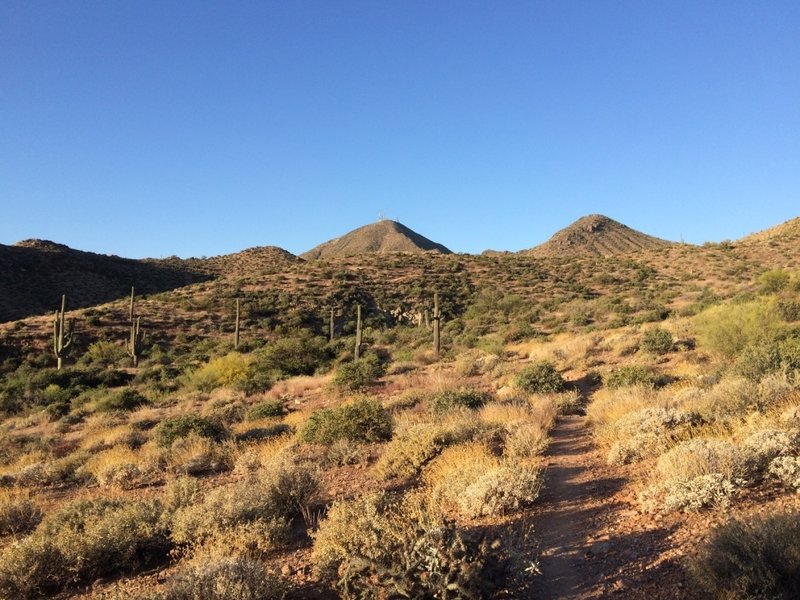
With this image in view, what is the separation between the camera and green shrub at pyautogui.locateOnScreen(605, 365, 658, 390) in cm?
1245

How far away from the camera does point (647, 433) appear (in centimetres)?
780

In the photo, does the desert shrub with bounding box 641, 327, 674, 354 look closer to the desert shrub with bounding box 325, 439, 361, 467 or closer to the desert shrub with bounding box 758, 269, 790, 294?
the desert shrub with bounding box 758, 269, 790, 294

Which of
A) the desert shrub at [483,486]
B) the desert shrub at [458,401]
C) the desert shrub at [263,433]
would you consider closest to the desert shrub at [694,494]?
the desert shrub at [483,486]

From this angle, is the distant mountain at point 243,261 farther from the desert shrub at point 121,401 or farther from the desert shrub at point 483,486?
the desert shrub at point 483,486

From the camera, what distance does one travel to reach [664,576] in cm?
438

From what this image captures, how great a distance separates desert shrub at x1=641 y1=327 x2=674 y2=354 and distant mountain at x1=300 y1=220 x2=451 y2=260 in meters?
84.2

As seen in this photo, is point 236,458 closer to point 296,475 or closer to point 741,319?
point 296,475

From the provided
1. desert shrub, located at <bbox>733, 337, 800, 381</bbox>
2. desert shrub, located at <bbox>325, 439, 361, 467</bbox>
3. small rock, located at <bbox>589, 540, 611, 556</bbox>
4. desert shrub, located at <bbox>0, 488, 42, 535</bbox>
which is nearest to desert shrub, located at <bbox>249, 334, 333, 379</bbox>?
desert shrub, located at <bbox>325, 439, 361, 467</bbox>

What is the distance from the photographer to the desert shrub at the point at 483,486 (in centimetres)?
617

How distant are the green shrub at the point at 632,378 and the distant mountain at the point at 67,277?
1962 inches

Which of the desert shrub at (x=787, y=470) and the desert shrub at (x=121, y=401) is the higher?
the desert shrub at (x=787, y=470)

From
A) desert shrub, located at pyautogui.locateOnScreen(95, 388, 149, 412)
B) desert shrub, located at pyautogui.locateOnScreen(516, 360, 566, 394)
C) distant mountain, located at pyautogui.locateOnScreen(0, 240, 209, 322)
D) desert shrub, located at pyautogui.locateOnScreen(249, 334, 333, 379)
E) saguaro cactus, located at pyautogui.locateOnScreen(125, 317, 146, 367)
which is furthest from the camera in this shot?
distant mountain, located at pyautogui.locateOnScreen(0, 240, 209, 322)

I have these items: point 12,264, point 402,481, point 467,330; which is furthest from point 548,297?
point 12,264

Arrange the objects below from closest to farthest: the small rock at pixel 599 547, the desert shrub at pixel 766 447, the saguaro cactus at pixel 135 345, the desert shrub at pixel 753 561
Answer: the desert shrub at pixel 753 561 < the small rock at pixel 599 547 < the desert shrub at pixel 766 447 < the saguaro cactus at pixel 135 345
